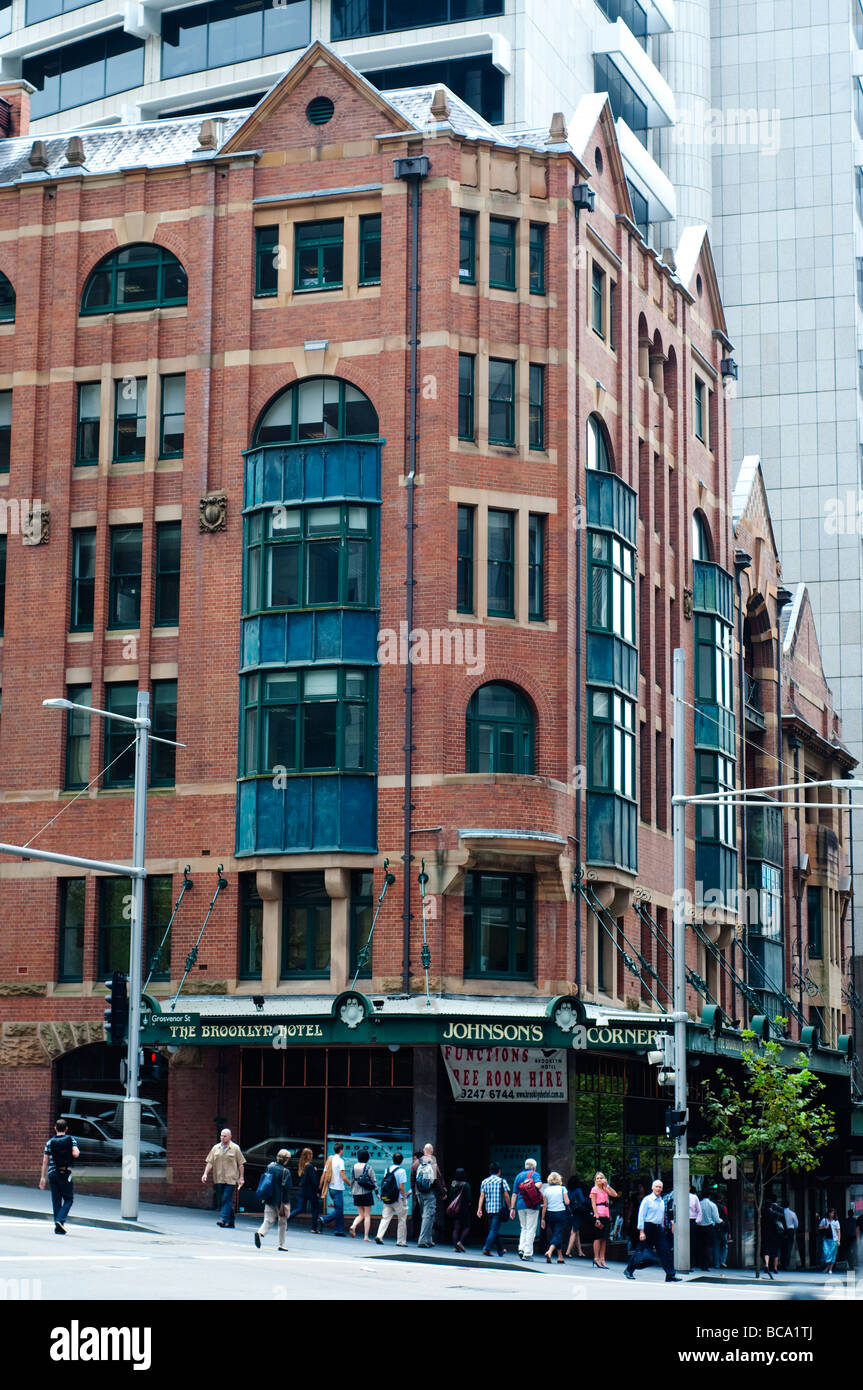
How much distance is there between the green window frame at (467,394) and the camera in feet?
139

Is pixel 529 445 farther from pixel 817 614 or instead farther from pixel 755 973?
pixel 817 614

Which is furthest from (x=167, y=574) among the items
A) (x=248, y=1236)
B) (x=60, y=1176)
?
(x=60, y=1176)

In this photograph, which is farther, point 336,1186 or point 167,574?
point 167,574

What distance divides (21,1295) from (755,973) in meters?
37.2

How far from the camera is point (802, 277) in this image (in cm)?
8856

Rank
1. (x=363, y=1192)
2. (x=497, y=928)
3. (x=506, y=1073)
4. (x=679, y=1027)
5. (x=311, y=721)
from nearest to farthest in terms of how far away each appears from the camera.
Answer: (x=363, y=1192) < (x=679, y=1027) < (x=506, y=1073) < (x=497, y=928) < (x=311, y=721)

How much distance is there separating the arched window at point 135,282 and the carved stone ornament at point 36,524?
4.56m

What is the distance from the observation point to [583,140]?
4547 cm

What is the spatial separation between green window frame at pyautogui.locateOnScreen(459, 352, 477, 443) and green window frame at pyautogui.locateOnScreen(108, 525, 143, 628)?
24.3ft

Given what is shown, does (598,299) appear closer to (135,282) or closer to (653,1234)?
(135,282)

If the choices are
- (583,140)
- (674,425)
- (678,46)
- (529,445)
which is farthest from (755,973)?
(678,46)

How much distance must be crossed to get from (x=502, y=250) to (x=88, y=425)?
32.3 feet

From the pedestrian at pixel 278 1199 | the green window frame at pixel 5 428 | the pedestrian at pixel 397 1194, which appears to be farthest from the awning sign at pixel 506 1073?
the green window frame at pixel 5 428

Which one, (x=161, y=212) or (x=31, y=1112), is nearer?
(x=31, y=1112)
